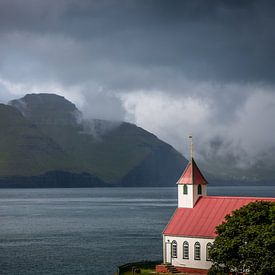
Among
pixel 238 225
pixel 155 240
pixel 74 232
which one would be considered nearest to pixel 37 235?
pixel 74 232

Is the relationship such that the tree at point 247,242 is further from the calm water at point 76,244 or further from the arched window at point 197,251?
the calm water at point 76,244

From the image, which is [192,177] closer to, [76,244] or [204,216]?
[204,216]

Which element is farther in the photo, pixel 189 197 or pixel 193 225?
pixel 189 197

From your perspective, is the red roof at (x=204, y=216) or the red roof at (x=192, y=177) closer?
the red roof at (x=204, y=216)

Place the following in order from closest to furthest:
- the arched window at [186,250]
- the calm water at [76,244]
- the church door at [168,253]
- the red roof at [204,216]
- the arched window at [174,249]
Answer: the red roof at [204,216] → the arched window at [186,250] → the arched window at [174,249] → the church door at [168,253] → the calm water at [76,244]

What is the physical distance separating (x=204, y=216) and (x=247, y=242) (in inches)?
538

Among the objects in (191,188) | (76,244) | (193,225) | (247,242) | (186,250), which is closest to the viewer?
(247,242)

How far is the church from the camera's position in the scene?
2992 inches

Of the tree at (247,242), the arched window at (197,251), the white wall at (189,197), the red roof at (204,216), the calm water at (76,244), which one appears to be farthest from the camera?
the calm water at (76,244)

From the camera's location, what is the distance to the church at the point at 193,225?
76000mm

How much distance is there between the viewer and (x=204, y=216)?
79125 millimetres

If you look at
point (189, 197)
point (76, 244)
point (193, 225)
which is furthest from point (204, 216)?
point (76, 244)

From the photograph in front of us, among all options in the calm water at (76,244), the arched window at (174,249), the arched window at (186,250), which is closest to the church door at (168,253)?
the arched window at (174,249)

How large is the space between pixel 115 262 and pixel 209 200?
2697 centimetres
